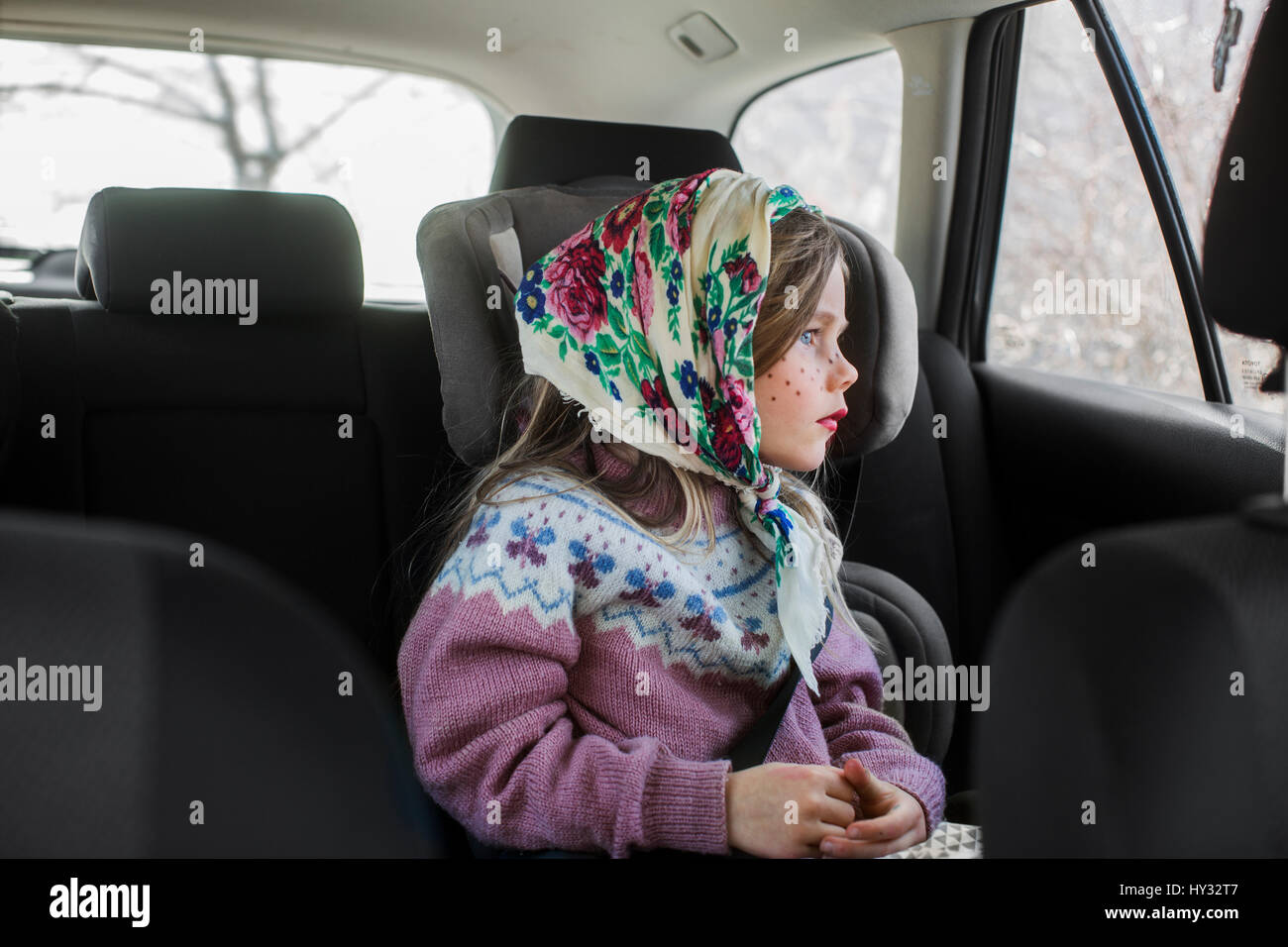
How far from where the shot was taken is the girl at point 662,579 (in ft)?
2.96

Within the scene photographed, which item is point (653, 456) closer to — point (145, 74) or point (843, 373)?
point (843, 373)

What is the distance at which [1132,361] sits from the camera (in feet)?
4.91

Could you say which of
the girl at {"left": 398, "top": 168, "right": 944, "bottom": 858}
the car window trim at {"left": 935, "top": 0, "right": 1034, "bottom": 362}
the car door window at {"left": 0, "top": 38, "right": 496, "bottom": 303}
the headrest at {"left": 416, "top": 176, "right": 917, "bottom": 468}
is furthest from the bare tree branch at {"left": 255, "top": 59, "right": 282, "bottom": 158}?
the car window trim at {"left": 935, "top": 0, "right": 1034, "bottom": 362}

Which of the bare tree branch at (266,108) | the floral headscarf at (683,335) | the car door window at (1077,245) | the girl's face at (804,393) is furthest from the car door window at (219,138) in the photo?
the car door window at (1077,245)

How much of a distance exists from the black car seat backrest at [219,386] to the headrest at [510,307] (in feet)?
0.62

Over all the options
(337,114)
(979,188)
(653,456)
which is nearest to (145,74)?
(337,114)

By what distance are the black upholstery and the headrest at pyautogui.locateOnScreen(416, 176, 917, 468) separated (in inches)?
28.1

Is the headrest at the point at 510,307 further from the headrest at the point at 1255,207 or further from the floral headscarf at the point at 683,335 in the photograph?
the headrest at the point at 1255,207

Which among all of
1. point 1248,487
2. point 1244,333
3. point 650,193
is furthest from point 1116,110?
point 1244,333

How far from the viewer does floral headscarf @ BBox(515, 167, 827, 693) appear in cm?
102

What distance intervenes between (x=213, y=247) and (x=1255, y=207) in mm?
1050

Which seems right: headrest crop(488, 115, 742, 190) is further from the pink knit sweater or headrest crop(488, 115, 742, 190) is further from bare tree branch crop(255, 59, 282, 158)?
the pink knit sweater
